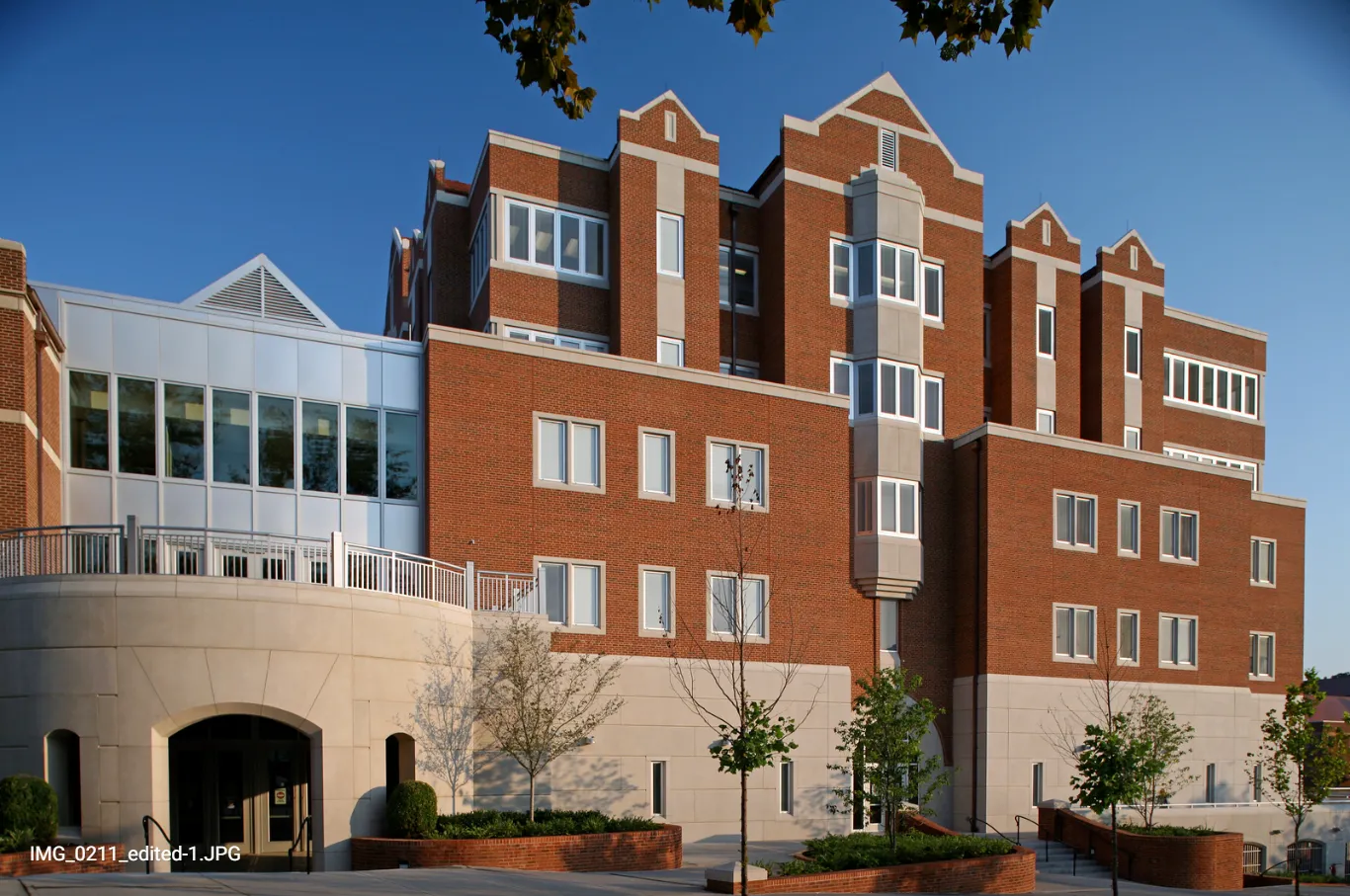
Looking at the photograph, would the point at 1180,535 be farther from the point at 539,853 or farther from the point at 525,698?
the point at 539,853

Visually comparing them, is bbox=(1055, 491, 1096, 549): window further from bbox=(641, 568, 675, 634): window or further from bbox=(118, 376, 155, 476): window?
bbox=(118, 376, 155, 476): window

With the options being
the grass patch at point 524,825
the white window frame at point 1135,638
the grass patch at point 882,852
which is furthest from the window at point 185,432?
the white window frame at point 1135,638

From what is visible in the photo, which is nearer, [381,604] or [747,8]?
[747,8]

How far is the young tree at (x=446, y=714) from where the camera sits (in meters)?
22.6

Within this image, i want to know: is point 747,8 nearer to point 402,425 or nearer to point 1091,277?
point 402,425

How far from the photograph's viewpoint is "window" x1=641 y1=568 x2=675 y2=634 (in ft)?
95.5

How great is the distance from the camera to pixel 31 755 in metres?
18.3

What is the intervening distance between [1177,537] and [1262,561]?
806cm

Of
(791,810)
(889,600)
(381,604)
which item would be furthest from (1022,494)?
(381,604)

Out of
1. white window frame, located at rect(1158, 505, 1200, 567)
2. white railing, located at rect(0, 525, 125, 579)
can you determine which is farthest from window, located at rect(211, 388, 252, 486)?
white window frame, located at rect(1158, 505, 1200, 567)

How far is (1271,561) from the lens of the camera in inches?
1752

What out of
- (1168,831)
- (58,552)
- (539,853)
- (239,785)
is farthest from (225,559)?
(1168,831)

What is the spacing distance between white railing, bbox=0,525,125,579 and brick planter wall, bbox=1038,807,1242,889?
23.5 metres

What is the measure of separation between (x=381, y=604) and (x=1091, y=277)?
102ft
